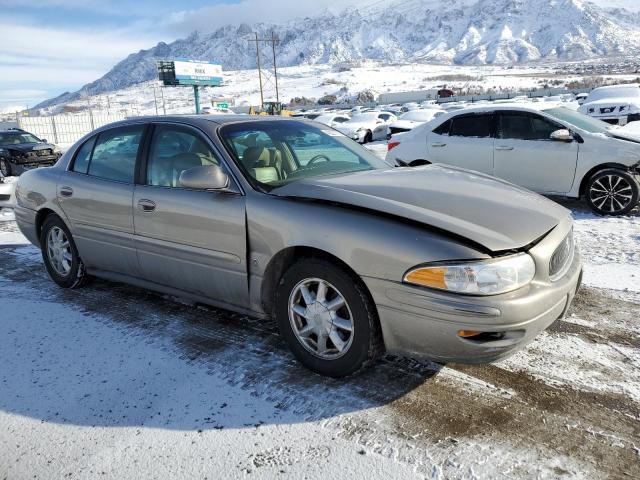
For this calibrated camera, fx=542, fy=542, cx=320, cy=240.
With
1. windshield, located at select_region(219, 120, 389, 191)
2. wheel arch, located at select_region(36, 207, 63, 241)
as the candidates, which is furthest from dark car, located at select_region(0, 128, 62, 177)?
windshield, located at select_region(219, 120, 389, 191)

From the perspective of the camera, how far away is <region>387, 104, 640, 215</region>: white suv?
6.67m

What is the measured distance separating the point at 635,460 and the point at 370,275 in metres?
1.38

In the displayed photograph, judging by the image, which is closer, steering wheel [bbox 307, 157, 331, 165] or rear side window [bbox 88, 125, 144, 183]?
steering wheel [bbox 307, 157, 331, 165]

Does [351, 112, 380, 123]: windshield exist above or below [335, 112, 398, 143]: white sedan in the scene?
above

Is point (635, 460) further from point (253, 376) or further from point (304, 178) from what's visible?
point (304, 178)

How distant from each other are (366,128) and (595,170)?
16.9 metres

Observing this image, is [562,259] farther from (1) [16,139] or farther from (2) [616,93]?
(1) [16,139]

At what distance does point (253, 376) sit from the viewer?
3092 millimetres

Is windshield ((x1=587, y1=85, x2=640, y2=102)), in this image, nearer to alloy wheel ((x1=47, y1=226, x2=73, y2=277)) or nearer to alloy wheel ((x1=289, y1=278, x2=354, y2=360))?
alloy wheel ((x1=289, y1=278, x2=354, y2=360))

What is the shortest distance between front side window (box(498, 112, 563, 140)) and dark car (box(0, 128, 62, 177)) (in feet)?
42.8

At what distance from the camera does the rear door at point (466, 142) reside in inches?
297

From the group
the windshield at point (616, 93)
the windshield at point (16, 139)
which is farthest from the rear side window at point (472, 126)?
the windshield at point (16, 139)

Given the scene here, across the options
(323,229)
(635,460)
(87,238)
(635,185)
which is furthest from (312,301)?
(635,185)

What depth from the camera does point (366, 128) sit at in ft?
76.0
